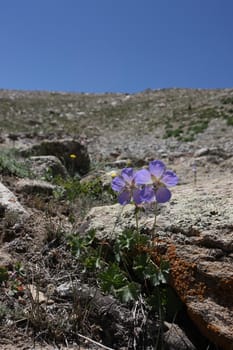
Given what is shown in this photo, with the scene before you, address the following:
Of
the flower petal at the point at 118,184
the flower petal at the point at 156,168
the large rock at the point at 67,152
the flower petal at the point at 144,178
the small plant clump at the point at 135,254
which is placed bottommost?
the small plant clump at the point at 135,254

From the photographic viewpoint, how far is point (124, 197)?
226 centimetres

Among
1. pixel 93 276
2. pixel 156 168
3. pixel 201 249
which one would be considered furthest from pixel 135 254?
pixel 156 168

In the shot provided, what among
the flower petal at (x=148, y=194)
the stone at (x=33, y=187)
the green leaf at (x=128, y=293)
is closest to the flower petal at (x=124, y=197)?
the flower petal at (x=148, y=194)

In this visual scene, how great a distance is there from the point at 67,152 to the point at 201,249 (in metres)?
5.30

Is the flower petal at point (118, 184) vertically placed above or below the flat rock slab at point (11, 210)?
above

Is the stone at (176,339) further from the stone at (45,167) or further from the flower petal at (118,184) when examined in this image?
the stone at (45,167)

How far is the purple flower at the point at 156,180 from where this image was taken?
7.05 ft

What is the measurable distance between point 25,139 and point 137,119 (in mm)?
12335

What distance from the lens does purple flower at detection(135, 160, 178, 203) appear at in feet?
7.05

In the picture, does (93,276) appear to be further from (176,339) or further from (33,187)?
(33,187)

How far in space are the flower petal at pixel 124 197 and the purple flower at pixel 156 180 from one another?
0.35 feet

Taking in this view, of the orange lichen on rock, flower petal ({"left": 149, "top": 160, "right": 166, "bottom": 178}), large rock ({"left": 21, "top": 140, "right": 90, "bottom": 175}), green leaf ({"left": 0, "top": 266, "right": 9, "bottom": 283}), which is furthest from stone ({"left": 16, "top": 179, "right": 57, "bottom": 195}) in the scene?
large rock ({"left": 21, "top": 140, "right": 90, "bottom": 175})

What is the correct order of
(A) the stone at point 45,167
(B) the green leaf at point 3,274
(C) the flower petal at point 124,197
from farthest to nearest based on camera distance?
1. (A) the stone at point 45,167
2. (B) the green leaf at point 3,274
3. (C) the flower petal at point 124,197

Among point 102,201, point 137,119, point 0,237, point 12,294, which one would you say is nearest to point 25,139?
point 102,201
